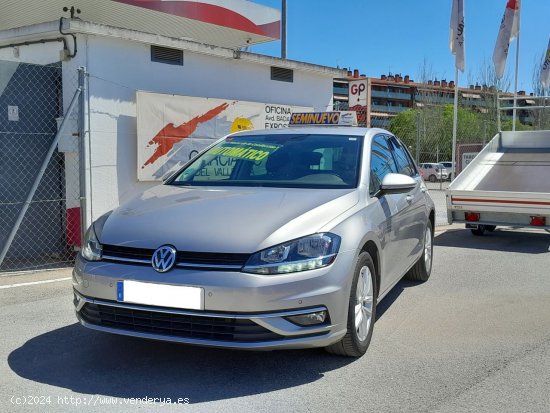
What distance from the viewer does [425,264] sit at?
6402 millimetres

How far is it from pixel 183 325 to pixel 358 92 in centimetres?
922

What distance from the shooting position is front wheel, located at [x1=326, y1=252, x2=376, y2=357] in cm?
370

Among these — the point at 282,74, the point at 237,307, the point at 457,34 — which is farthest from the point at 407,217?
the point at 457,34

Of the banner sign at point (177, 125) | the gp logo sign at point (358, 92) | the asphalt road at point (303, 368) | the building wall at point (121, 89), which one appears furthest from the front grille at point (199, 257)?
the gp logo sign at point (358, 92)

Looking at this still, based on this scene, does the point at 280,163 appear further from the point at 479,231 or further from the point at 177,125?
the point at 479,231

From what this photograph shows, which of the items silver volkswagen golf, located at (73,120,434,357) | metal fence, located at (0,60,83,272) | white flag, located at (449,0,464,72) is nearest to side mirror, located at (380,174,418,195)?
silver volkswagen golf, located at (73,120,434,357)

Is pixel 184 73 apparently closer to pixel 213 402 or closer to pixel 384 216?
pixel 384 216

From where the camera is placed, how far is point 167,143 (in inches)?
337

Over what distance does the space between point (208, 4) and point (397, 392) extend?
11.5 metres

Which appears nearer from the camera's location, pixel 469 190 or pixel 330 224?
pixel 330 224

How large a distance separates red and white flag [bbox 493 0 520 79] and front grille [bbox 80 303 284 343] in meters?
14.4

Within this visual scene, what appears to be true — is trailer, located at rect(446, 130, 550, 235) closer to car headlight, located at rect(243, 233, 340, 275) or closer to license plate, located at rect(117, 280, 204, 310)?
car headlight, located at rect(243, 233, 340, 275)

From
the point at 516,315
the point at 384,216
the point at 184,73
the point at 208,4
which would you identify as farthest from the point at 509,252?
the point at 208,4

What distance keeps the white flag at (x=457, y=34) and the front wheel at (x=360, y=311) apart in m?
11.1
